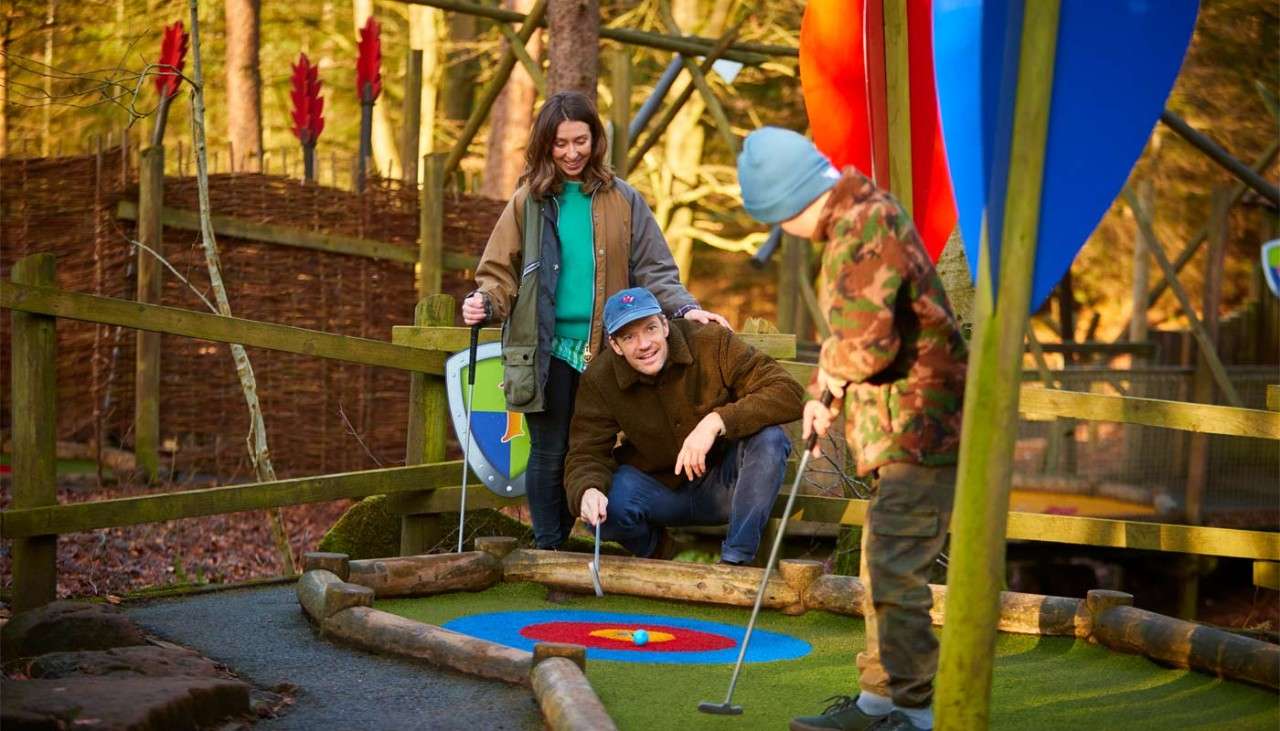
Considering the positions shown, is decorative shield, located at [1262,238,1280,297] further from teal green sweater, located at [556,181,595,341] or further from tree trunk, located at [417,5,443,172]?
tree trunk, located at [417,5,443,172]

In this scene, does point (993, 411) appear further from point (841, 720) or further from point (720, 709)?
point (720, 709)

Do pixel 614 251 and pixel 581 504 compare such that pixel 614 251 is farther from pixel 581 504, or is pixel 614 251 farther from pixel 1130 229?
pixel 1130 229

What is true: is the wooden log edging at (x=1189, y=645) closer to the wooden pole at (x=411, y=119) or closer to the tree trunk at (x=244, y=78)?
the wooden pole at (x=411, y=119)

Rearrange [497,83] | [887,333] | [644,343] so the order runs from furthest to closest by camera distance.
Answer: [497,83] → [644,343] → [887,333]

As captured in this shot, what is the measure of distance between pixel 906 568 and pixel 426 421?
3.44 m

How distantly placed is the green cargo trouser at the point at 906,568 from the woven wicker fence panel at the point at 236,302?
24.0ft

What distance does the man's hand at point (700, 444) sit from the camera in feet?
19.3

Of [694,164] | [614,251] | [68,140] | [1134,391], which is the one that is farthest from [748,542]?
[68,140]

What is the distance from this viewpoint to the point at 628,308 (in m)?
5.77

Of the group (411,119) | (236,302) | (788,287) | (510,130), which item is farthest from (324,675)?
(510,130)

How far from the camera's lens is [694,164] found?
21.7 metres

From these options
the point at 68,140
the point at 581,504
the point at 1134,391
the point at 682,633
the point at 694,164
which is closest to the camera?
the point at 682,633

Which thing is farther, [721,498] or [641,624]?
[721,498]

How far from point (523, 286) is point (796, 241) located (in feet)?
18.9
